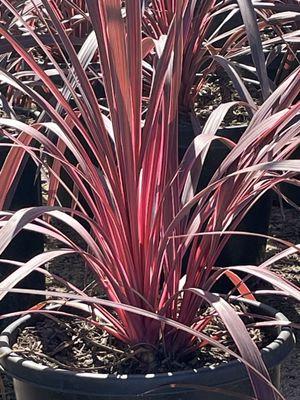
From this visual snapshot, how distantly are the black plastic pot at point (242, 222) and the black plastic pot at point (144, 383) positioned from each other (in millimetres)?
878

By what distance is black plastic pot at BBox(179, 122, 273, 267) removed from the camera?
218 centimetres

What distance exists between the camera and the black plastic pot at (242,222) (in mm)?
2182

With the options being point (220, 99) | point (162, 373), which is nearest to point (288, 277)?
point (220, 99)

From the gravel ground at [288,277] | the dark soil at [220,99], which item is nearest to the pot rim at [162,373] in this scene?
the gravel ground at [288,277]

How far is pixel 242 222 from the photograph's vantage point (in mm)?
2230

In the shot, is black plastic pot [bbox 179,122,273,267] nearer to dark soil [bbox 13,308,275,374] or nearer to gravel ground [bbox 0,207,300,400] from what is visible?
gravel ground [bbox 0,207,300,400]

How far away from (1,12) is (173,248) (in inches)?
50.4

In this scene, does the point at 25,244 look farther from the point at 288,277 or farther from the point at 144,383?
the point at 144,383

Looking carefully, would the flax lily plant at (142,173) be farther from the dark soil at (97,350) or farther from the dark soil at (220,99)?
the dark soil at (220,99)

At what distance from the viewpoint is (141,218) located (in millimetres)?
1371

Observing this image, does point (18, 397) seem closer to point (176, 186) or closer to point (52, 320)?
point (52, 320)

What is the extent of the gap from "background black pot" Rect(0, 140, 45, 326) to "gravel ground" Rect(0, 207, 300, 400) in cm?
23

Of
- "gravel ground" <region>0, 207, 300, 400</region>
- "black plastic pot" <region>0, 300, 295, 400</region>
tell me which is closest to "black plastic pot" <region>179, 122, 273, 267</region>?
"gravel ground" <region>0, 207, 300, 400</region>

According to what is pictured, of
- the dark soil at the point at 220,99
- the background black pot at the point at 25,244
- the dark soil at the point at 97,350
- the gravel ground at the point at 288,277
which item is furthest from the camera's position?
the dark soil at the point at 220,99
